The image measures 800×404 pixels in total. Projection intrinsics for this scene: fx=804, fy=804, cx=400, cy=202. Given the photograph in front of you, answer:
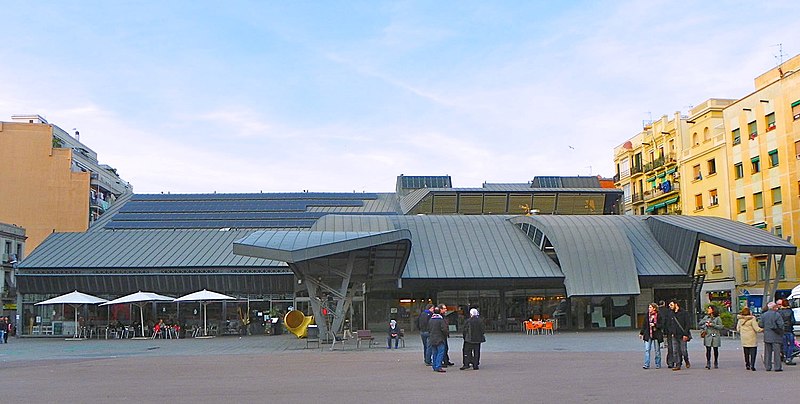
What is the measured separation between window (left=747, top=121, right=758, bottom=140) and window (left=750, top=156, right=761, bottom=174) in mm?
1365

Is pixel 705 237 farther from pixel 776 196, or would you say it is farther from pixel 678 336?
pixel 678 336

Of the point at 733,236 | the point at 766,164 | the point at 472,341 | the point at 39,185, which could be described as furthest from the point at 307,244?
the point at 39,185

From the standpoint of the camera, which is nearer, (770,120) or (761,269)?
(770,120)

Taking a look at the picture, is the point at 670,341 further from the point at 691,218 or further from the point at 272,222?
the point at 272,222

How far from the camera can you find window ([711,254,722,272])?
184ft

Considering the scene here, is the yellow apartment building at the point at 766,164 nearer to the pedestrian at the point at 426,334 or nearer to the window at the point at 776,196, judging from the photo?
the window at the point at 776,196

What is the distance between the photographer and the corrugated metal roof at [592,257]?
135 ft

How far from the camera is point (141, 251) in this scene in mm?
48188

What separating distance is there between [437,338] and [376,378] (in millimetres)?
2501

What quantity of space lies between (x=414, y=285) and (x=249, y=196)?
28.0 meters

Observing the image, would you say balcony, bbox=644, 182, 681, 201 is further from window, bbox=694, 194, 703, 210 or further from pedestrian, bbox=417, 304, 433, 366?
pedestrian, bbox=417, 304, 433, 366

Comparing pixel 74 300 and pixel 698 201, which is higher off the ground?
pixel 698 201

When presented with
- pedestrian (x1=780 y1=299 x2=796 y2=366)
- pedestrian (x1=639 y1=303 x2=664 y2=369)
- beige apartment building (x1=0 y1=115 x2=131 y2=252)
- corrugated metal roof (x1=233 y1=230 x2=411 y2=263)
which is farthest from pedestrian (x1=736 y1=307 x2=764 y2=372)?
beige apartment building (x1=0 y1=115 x2=131 y2=252)

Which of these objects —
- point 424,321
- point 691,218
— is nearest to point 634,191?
point 691,218
